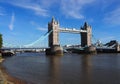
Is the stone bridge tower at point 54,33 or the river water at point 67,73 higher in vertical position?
the stone bridge tower at point 54,33

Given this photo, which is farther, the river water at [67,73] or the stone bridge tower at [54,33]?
the stone bridge tower at [54,33]

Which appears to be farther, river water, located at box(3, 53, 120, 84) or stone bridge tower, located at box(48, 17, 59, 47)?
stone bridge tower, located at box(48, 17, 59, 47)

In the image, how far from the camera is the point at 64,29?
193500 mm

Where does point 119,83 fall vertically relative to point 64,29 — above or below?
below

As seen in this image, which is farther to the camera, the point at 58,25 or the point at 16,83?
the point at 58,25

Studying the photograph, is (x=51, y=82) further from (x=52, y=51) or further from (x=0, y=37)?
(x=52, y=51)

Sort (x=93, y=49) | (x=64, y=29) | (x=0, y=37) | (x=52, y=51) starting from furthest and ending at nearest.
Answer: (x=64, y=29)
(x=93, y=49)
(x=52, y=51)
(x=0, y=37)

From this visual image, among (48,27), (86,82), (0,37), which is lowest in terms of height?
(86,82)

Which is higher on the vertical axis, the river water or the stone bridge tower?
the stone bridge tower

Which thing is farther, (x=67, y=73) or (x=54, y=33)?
(x=54, y=33)

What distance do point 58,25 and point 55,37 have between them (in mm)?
10638

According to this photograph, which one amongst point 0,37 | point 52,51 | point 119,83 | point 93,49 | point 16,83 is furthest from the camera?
point 93,49

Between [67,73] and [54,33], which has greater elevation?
[54,33]

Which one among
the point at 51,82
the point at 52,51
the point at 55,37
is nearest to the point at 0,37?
the point at 52,51
